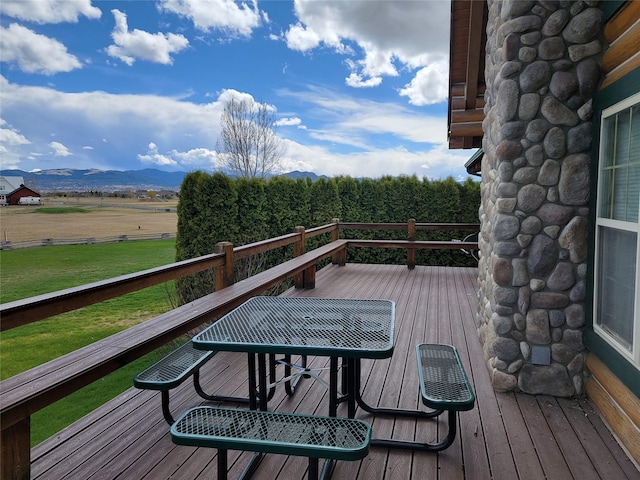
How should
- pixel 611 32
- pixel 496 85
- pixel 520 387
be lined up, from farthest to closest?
pixel 496 85 < pixel 520 387 < pixel 611 32

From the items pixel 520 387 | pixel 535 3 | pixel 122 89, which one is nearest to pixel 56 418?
pixel 520 387

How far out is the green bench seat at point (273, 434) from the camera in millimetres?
1497

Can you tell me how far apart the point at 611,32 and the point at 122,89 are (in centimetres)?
2237

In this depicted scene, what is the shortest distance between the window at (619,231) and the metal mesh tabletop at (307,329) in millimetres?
1221

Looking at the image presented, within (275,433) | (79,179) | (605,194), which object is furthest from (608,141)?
(79,179)

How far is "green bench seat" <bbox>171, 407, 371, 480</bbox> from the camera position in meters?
1.50

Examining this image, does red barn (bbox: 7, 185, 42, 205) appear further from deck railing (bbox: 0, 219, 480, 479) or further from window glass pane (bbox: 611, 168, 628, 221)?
window glass pane (bbox: 611, 168, 628, 221)

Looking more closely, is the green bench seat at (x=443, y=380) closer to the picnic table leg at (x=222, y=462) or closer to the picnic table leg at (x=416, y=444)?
the picnic table leg at (x=416, y=444)

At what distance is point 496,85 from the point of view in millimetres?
2898

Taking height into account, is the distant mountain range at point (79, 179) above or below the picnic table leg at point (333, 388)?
above

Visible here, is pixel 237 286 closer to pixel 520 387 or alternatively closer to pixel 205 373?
pixel 205 373

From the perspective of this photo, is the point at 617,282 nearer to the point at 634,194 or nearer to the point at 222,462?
the point at 634,194

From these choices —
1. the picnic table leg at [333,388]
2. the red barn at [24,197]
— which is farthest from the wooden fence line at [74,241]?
the picnic table leg at [333,388]

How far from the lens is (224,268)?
356 cm
